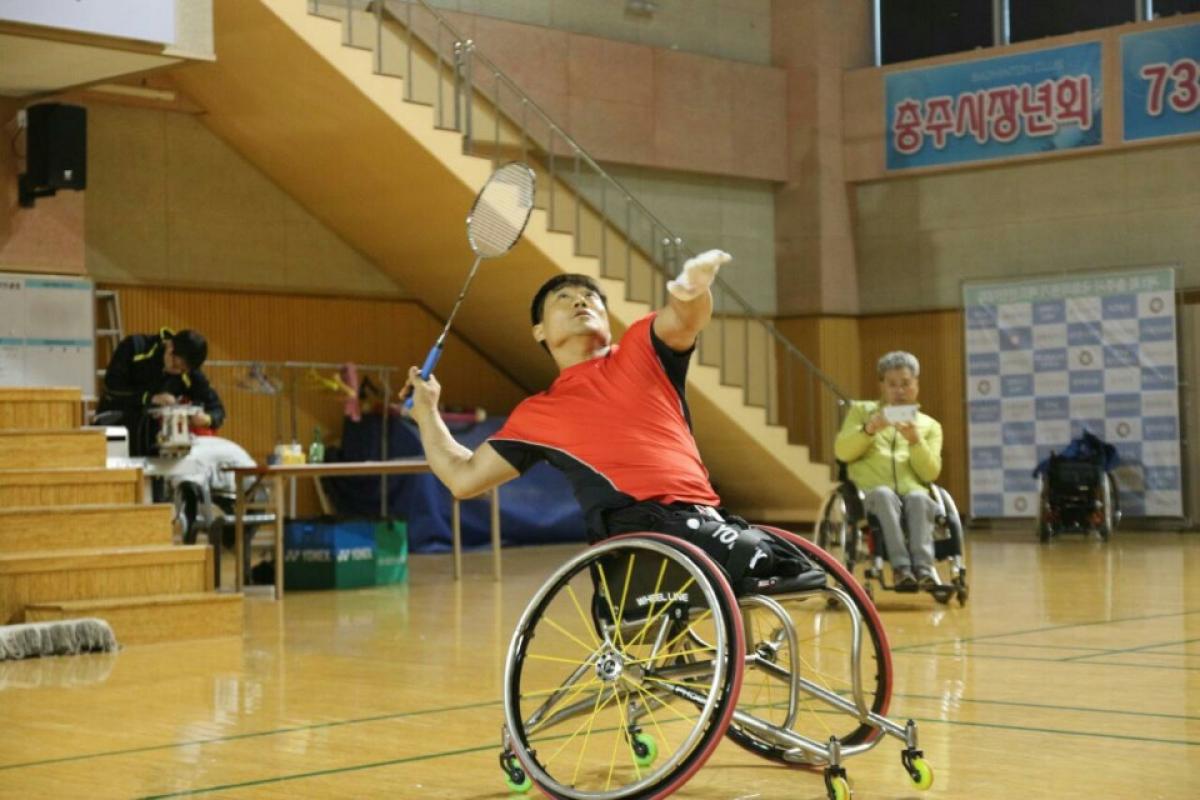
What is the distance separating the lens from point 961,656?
18.9 ft

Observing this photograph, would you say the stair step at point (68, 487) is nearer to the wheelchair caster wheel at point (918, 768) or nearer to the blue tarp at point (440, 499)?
the blue tarp at point (440, 499)

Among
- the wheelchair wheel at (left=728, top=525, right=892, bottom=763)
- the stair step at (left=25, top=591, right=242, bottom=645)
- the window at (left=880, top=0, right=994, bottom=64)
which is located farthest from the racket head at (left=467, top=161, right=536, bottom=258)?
the window at (left=880, top=0, right=994, bottom=64)

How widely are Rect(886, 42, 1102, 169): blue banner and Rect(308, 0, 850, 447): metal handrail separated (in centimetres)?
207

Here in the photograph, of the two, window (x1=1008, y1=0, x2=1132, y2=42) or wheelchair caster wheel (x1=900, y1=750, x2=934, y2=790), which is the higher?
window (x1=1008, y1=0, x2=1132, y2=42)

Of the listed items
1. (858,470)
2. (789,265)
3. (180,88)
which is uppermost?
(180,88)

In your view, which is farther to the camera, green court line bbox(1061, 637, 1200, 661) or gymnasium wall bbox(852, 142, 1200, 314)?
Result: gymnasium wall bbox(852, 142, 1200, 314)

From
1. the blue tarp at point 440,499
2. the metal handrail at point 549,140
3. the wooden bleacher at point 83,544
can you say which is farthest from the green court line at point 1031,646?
the blue tarp at point 440,499

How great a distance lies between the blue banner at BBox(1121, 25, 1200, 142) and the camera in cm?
1282

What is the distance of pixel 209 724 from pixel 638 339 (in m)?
1.84

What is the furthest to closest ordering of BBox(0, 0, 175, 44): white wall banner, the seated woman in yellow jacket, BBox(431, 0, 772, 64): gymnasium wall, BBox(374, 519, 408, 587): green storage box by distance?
BBox(431, 0, 772, 64): gymnasium wall < BBox(374, 519, 408, 587): green storage box < BBox(0, 0, 175, 44): white wall banner < the seated woman in yellow jacket

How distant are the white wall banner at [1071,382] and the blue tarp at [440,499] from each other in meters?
3.32

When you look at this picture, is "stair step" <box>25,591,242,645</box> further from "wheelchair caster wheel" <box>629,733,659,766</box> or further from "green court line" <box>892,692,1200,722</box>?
"wheelchair caster wheel" <box>629,733,659,766</box>

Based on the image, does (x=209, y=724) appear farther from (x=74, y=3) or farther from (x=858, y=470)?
(x=74, y=3)

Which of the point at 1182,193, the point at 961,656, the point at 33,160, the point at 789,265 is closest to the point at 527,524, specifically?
the point at 789,265
